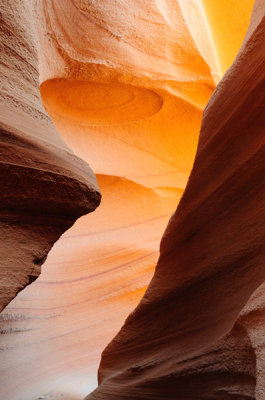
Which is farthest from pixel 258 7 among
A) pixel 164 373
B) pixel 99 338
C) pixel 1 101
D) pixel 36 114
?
pixel 99 338

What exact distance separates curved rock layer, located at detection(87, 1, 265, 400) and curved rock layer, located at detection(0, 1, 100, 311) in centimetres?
73

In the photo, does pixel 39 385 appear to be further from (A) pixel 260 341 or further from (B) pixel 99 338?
(A) pixel 260 341

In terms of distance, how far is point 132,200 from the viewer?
474 centimetres

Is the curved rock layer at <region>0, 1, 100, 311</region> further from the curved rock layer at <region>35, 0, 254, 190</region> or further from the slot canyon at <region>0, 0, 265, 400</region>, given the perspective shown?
the curved rock layer at <region>35, 0, 254, 190</region>

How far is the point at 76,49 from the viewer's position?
3.57 metres

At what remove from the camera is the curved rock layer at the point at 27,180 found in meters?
1.26

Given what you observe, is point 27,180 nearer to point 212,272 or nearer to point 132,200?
point 212,272

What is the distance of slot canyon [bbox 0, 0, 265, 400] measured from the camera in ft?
4.57

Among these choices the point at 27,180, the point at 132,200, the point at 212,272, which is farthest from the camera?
the point at 132,200

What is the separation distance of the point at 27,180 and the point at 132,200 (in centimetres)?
346

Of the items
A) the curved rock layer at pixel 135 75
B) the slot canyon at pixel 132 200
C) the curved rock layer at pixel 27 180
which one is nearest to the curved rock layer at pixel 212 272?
the slot canyon at pixel 132 200

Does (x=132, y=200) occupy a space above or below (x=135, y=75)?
below

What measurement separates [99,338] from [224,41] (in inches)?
133

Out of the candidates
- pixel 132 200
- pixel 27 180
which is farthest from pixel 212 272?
pixel 132 200
